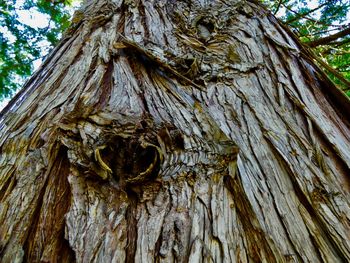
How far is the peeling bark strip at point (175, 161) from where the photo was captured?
0.83 m

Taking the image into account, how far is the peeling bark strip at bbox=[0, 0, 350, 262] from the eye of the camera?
0.83m

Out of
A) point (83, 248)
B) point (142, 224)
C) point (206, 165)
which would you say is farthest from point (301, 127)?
point (83, 248)

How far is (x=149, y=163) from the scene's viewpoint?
0.98m

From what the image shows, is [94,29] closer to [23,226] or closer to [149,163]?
[149,163]

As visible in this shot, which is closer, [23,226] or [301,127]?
[23,226]

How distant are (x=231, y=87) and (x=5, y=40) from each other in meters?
3.98

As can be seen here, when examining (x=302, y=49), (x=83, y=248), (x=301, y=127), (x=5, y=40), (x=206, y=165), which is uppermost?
(x=5, y=40)

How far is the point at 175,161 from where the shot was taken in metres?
0.96

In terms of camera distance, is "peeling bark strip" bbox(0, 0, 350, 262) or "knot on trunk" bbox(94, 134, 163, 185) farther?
"knot on trunk" bbox(94, 134, 163, 185)

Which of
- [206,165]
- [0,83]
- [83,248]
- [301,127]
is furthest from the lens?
[0,83]

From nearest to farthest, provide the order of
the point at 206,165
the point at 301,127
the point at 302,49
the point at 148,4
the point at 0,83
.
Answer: the point at 206,165, the point at 301,127, the point at 302,49, the point at 148,4, the point at 0,83

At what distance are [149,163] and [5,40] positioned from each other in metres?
4.14

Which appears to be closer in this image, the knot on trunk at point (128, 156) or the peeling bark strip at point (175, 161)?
the peeling bark strip at point (175, 161)

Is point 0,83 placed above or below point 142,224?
above
